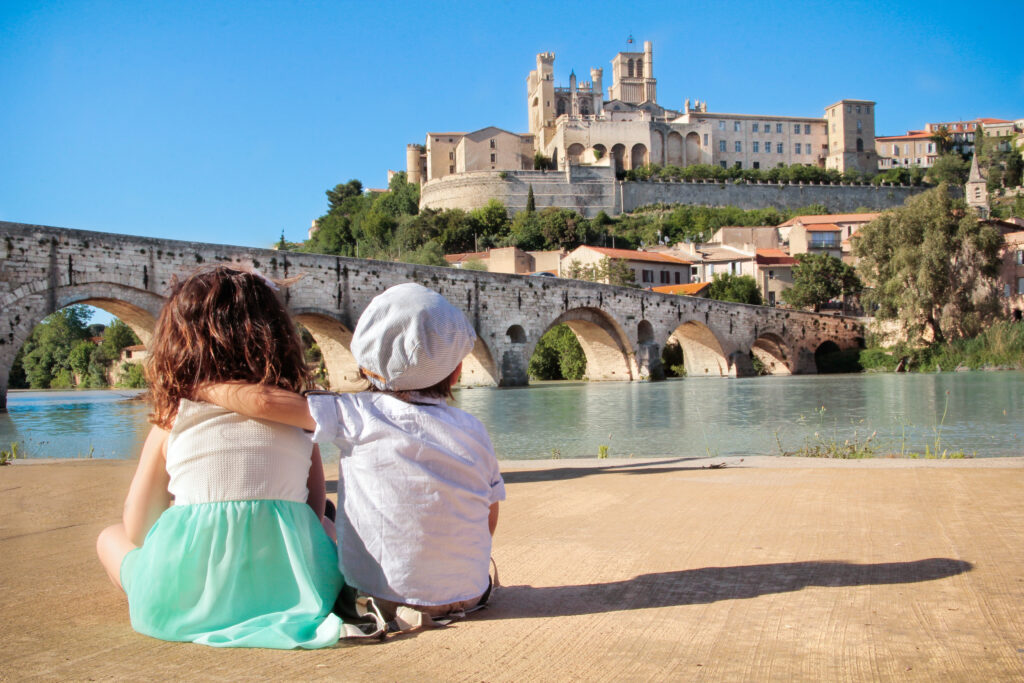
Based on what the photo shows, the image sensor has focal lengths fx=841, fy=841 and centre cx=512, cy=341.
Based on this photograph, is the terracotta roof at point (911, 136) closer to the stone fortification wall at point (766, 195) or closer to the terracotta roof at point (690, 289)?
the stone fortification wall at point (766, 195)

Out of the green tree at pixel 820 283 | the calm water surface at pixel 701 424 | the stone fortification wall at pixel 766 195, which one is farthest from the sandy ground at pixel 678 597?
the stone fortification wall at pixel 766 195

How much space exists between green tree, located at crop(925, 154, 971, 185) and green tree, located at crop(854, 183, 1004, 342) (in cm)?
4651

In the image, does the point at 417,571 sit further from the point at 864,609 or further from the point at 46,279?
the point at 46,279

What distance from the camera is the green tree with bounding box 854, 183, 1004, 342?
92.3 feet

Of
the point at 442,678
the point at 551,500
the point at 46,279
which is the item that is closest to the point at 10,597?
the point at 442,678

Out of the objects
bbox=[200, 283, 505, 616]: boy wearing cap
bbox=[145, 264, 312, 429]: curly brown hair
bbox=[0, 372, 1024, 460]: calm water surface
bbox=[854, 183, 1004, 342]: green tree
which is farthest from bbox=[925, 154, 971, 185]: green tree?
bbox=[145, 264, 312, 429]: curly brown hair

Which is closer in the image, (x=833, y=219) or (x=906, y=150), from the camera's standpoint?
(x=833, y=219)

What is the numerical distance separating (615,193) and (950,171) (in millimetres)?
30714

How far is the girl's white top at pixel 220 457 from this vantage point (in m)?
2.02

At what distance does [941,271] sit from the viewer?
28.2 m

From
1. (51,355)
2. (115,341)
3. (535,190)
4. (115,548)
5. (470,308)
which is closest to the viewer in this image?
(115,548)

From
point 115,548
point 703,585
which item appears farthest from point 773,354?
point 115,548

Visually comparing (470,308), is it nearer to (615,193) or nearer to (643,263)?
(643,263)

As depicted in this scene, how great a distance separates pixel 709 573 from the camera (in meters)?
2.70
